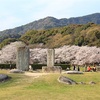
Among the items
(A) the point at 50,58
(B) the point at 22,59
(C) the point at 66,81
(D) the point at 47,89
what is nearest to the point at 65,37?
(A) the point at 50,58

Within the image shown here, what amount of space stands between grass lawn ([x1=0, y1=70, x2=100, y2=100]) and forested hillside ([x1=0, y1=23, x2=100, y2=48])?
6129cm

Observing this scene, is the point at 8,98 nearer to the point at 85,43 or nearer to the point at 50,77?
the point at 50,77

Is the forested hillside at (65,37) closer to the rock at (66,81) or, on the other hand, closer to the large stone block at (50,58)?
the large stone block at (50,58)

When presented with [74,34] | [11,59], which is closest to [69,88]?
[11,59]

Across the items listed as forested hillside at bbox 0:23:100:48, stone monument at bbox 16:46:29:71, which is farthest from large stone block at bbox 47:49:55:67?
forested hillside at bbox 0:23:100:48

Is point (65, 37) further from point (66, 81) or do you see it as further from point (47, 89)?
point (47, 89)

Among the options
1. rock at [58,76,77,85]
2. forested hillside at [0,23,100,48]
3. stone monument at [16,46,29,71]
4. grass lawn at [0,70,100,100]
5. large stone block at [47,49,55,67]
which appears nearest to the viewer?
grass lawn at [0,70,100,100]

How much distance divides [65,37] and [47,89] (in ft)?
245

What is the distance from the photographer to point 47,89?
61.8 ft

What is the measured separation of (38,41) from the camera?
320 ft

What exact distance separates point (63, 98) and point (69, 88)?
12.4 ft

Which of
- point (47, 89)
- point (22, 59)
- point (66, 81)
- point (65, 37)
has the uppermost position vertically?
point (65, 37)

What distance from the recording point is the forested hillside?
86562 millimetres

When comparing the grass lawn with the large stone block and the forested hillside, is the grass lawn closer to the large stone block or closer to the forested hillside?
the large stone block
